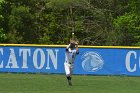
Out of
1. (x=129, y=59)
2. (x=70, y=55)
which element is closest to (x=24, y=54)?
(x=129, y=59)

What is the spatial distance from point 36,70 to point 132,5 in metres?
20.1

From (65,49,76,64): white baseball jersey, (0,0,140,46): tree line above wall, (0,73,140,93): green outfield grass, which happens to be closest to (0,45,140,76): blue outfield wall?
(0,73,140,93): green outfield grass

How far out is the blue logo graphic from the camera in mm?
29234

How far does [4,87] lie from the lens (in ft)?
68.1

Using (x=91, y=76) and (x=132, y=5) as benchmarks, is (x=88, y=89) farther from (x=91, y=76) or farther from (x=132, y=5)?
(x=132, y=5)

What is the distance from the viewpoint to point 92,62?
29.3 meters

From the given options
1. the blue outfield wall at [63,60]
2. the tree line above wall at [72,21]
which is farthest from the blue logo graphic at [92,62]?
the tree line above wall at [72,21]

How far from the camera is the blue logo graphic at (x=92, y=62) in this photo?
29.2 m

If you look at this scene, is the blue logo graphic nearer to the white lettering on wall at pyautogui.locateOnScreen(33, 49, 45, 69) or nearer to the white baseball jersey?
the white lettering on wall at pyautogui.locateOnScreen(33, 49, 45, 69)

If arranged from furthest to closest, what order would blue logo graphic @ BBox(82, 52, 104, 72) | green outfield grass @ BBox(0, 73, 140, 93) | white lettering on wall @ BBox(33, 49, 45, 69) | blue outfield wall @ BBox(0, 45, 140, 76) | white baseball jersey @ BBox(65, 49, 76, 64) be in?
white lettering on wall @ BBox(33, 49, 45, 69) → blue logo graphic @ BBox(82, 52, 104, 72) → blue outfield wall @ BBox(0, 45, 140, 76) → white baseball jersey @ BBox(65, 49, 76, 64) → green outfield grass @ BBox(0, 73, 140, 93)

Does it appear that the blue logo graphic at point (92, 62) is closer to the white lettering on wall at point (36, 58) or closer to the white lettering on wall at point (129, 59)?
the white lettering on wall at point (129, 59)

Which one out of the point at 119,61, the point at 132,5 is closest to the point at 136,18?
the point at 132,5

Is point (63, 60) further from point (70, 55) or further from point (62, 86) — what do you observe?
point (62, 86)

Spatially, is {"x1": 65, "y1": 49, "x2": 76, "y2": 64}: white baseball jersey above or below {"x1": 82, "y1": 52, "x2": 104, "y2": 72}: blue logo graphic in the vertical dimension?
above
